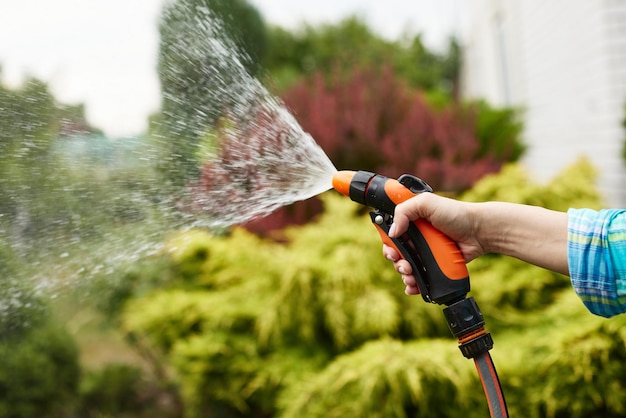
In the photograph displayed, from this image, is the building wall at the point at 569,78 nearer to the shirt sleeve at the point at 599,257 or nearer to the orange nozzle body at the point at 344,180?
the shirt sleeve at the point at 599,257

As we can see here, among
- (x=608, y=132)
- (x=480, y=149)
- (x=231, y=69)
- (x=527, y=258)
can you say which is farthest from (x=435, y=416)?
(x=480, y=149)

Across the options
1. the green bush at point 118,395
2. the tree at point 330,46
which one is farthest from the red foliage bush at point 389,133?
the tree at point 330,46

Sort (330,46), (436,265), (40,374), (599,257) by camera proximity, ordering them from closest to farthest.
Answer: (599,257) < (436,265) < (40,374) < (330,46)

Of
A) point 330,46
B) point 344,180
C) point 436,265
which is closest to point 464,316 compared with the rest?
point 436,265

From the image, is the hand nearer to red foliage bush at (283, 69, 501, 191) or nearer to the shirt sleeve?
the shirt sleeve

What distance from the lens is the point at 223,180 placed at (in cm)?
239

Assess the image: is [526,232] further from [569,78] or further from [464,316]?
[569,78]

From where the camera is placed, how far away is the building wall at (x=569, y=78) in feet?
15.6

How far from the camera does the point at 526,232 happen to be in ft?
5.18

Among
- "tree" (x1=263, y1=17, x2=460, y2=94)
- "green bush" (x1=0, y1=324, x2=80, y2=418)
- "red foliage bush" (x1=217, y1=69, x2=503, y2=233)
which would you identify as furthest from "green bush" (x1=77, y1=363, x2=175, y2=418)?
"tree" (x1=263, y1=17, x2=460, y2=94)

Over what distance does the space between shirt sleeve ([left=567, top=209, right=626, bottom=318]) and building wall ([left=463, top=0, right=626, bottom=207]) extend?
3.54 meters

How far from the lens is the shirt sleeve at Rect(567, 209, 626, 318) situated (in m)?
1.43

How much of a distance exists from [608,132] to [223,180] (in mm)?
3739

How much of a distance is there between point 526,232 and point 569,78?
5.01 metres
